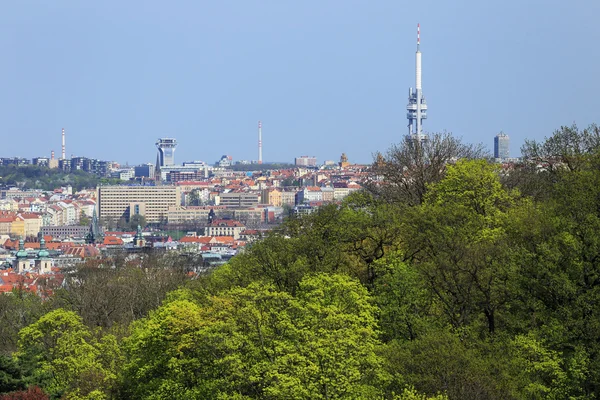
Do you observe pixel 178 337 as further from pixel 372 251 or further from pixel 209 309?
pixel 372 251

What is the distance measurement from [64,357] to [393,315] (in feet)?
24.8

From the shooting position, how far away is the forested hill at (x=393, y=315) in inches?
794

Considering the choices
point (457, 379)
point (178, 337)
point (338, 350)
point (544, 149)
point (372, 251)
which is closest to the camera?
point (457, 379)

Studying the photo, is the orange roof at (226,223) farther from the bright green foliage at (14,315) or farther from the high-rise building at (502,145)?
the bright green foliage at (14,315)

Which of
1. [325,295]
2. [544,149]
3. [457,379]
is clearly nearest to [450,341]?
[457,379]

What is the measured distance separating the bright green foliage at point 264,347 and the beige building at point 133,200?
13798 cm

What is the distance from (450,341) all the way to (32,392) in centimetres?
684

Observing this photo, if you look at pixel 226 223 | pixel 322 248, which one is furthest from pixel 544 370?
pixel 226 223

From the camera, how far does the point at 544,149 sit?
3222 cm

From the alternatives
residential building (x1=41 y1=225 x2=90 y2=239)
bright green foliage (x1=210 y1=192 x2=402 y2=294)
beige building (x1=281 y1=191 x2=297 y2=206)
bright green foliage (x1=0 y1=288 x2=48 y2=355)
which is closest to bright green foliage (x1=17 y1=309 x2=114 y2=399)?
bright green foliage (x1=0 y1=288 x2=48 y2=355)

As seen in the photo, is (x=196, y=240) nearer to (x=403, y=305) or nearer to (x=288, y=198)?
(x=288, y=198)

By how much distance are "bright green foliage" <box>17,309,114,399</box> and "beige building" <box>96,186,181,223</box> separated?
435 ft

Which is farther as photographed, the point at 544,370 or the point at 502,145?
the point at 502,145

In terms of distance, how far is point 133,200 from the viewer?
16362 cm
